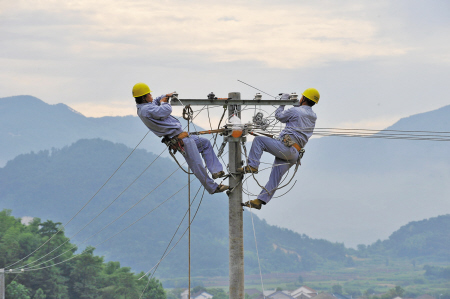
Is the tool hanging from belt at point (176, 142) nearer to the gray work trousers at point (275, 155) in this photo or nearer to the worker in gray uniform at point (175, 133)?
the worker in gray uniform at point (175, 133)

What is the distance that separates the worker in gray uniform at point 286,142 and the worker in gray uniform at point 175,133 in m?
0.60

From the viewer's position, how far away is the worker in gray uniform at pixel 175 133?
12.0m

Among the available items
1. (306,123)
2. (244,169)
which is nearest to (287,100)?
(306,123)

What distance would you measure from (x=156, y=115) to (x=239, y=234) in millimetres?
2611

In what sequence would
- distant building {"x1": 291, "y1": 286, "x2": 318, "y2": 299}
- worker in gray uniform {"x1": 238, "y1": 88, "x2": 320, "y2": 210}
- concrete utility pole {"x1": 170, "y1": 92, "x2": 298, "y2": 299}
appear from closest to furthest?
concrete utility pole {"x1": 170, "y1": 92, "x2": 298, "y2": 299}
worker in gray uniform {"x1": 238, "y1": 88, "x2": 320, "y2": 210}
distant building {"x1": 291, "y1": 286, "x2": 318, "y2": 299}

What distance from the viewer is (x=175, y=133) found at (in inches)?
482

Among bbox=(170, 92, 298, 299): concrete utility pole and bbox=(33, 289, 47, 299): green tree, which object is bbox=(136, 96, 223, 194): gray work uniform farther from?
bbox=(33, 289, 47, 299): green tree

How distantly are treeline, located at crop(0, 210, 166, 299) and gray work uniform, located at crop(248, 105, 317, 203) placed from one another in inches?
2951

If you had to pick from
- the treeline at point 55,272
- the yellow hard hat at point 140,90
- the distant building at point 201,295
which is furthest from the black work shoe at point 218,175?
the distant building at point 201,295

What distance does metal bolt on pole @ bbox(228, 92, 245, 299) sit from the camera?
38.8ft

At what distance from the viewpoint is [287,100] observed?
41.7 ft

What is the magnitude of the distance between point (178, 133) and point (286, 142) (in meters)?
2.01

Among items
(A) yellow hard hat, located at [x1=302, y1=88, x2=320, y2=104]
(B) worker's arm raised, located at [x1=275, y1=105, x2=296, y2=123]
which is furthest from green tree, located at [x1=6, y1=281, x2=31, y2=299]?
(A) yellow hard hat, located at [x1=302, y1=88, x2=320, y2=104]

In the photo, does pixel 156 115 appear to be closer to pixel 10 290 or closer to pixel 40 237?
pixel 10 290
